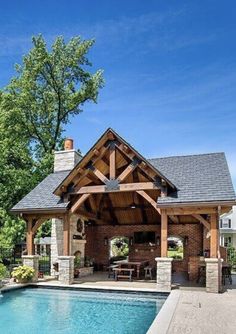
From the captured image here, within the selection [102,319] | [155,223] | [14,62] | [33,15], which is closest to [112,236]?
[155,223]

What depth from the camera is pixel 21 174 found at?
23.9m

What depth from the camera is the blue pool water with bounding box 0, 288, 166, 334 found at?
9109 mm

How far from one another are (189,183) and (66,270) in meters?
6.02

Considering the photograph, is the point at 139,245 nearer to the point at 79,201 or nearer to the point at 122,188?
the point at 79,201

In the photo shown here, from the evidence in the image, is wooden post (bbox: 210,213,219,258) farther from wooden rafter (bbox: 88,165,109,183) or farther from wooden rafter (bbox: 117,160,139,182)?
wooden rafter (bbox: 88,165,109,183)

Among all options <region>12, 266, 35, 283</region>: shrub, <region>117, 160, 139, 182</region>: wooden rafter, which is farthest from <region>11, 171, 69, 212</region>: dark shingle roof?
<region>117, 160, 139, 182</region>: wooden rafter

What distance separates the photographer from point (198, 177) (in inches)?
596

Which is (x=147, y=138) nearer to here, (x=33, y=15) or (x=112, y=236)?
(x=112, y=236)

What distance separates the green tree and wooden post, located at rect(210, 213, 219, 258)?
13907 millimetres

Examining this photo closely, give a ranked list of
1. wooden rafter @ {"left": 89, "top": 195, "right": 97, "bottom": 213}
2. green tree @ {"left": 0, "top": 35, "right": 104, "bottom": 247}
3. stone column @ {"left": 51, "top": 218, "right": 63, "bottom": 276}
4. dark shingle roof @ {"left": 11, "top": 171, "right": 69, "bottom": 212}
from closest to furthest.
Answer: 1. dark shingle roof @ {"left": 11, "top": 171, "right": 69, "bottom": 212}
2. stone column @ {"left": 51, "top": 218, "right": 63, "bottom": 276}
3. wooden rafter @ {"left": 89, "top": 195, "right": 97, "bottom": 213}
4. green tree @ {"left": 0, "top": 35, "right": 104, "bottom": 247}

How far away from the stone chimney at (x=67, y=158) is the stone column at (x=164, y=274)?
27.1 ft

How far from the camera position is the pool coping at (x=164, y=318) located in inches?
296

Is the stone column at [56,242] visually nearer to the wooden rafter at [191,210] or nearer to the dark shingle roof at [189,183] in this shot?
the dark shingle roof at [189,183]

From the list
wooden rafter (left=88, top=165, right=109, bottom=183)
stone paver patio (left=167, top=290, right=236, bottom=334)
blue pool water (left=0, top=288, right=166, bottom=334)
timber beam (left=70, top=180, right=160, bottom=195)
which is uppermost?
wooden rafter (left=88, top=165, right=109, bottom=183)
